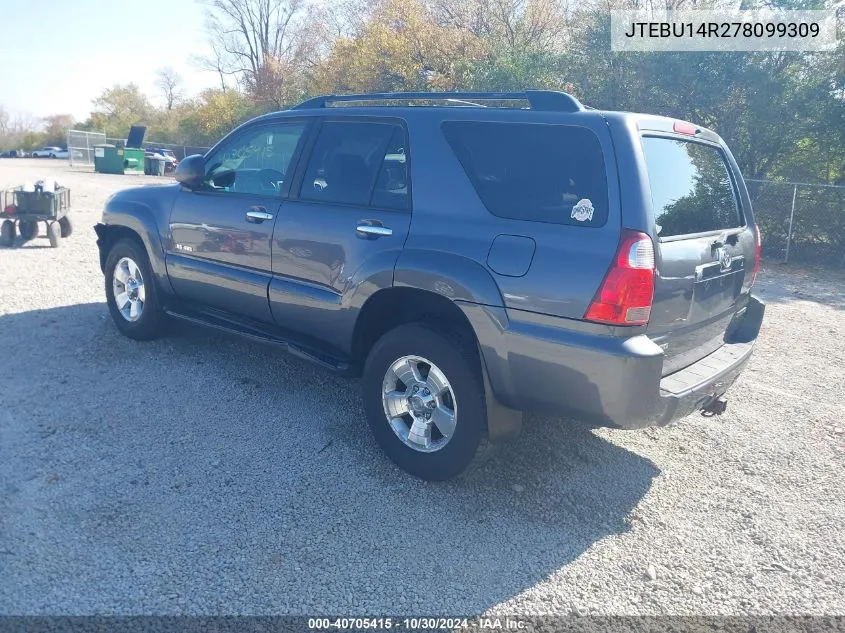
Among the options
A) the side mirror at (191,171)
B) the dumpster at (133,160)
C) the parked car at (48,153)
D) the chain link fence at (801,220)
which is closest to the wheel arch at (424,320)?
the side mirror at (191,171)

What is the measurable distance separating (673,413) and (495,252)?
1.14 m

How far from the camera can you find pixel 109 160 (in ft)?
105

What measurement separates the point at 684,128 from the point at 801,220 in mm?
10262

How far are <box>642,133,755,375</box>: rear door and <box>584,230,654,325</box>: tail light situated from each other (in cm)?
9

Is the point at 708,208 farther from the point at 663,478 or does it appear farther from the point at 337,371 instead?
the point at 337,371

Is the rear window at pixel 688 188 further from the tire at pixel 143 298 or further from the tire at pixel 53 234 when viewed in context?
the tire at pixel 53 234

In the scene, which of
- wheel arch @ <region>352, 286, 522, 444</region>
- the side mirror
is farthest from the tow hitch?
the side mirror

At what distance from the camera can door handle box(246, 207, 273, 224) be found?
4.45 metres

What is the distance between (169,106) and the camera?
65000 mm

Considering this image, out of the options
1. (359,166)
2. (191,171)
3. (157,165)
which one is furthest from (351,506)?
(157,165)

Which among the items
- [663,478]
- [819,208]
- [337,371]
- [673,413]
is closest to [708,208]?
[673,413]

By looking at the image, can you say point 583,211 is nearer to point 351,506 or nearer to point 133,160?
point 351,506

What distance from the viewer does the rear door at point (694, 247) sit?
318 cm

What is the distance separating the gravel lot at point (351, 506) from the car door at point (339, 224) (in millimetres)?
782
